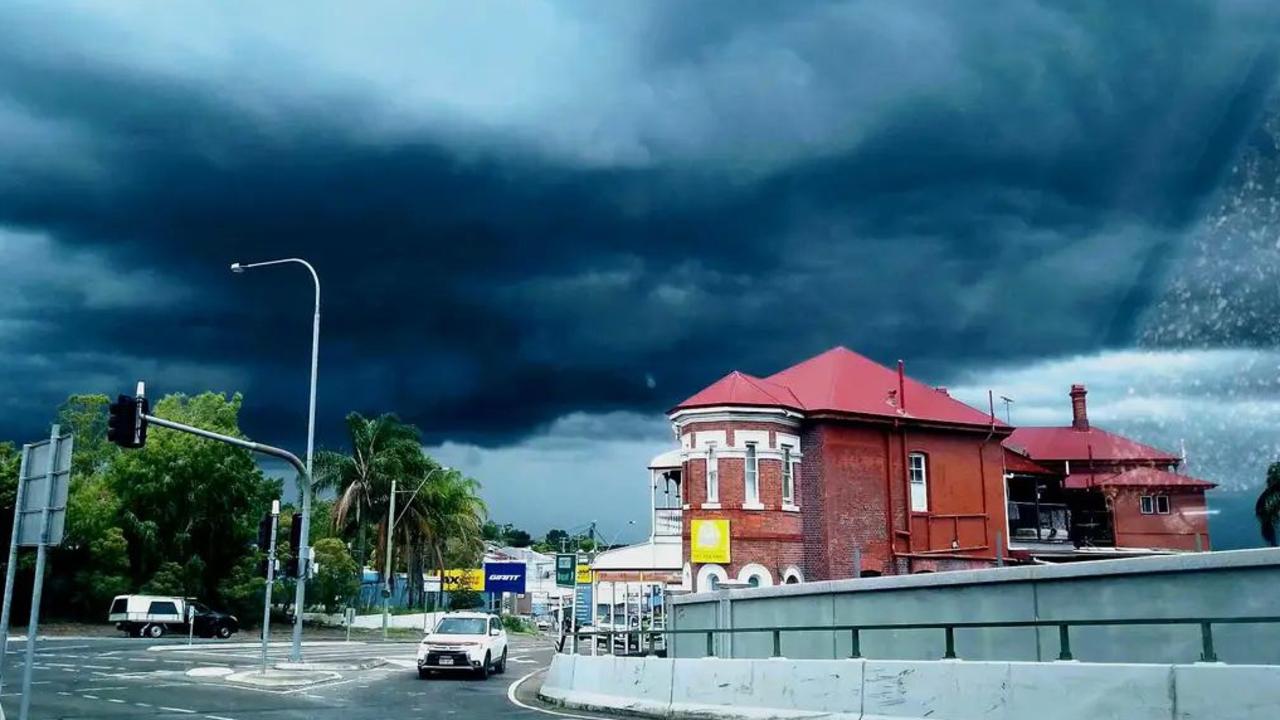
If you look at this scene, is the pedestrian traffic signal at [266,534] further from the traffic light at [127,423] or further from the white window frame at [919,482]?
the white window frame at [919,482]

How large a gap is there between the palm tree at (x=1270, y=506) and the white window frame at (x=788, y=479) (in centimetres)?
3019

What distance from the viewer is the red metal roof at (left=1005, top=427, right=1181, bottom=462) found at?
57.7 metres

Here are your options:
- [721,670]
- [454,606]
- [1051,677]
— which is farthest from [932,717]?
[454,606]

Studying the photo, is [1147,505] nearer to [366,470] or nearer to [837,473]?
[837,473]

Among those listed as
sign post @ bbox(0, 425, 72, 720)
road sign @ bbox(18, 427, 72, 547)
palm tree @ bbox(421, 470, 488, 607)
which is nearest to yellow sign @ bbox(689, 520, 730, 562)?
sign post @ bbox(0, 425, 72, 720)

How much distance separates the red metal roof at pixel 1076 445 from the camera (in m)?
57.7

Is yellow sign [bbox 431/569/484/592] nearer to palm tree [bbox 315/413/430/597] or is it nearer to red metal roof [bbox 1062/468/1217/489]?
palm tree [bbox 315/413/430/597]

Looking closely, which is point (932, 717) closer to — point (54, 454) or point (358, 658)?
point (54, 454)

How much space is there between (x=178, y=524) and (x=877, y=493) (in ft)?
134

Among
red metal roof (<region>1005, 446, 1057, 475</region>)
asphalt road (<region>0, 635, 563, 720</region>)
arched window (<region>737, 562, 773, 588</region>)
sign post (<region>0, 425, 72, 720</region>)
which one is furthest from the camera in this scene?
red metal roof (<region>1005, 446, 1057, 475</region>)

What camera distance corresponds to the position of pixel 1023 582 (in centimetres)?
1496

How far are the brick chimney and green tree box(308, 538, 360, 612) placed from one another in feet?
139

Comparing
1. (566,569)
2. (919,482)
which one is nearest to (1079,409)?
(919,482)

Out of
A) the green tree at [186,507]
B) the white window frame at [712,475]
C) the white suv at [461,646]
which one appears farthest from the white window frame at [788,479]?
the green tree at [186,507]
